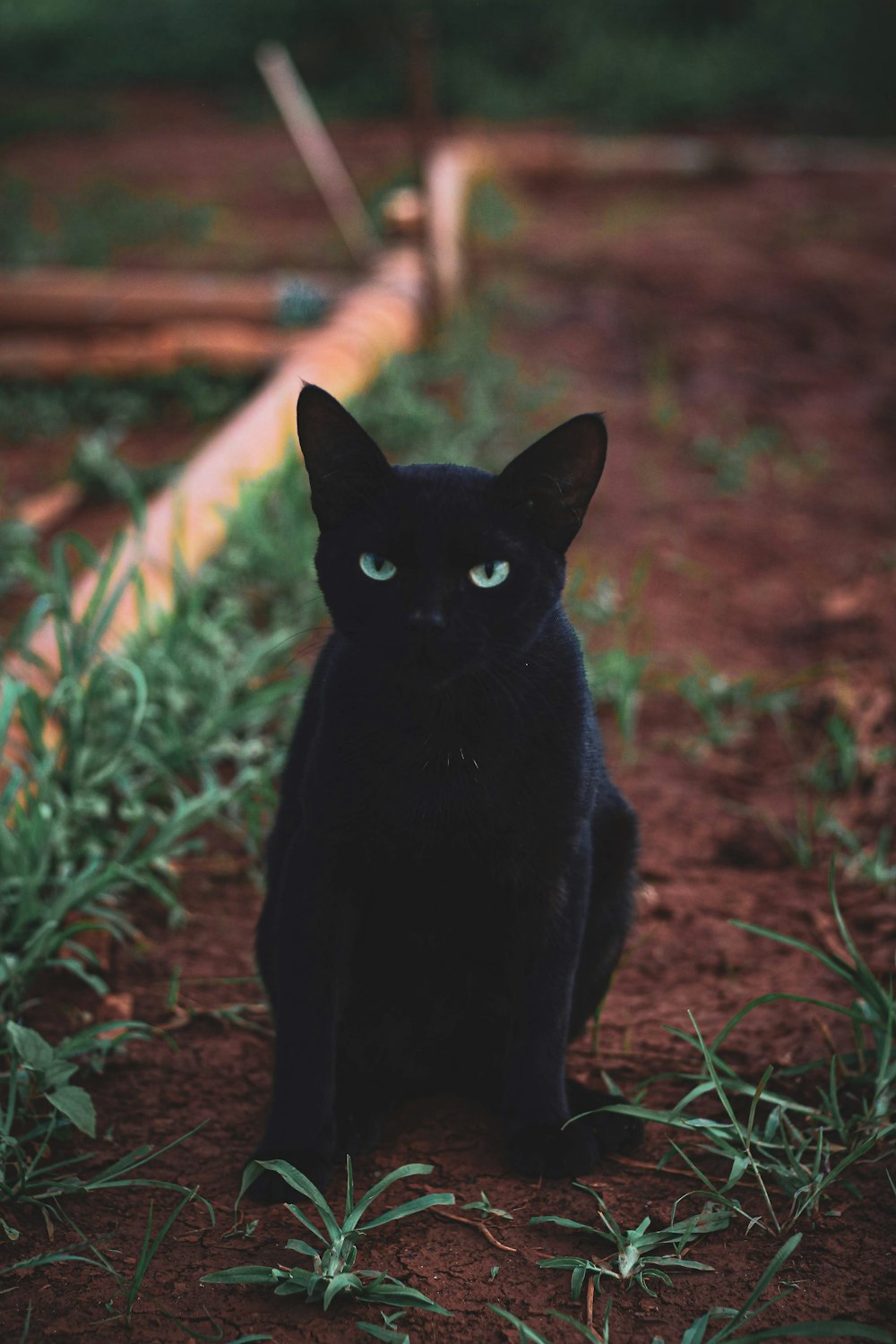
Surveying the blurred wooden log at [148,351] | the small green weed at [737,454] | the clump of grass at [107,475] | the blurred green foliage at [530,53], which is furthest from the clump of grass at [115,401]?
the blurred green foliage at [530,53]

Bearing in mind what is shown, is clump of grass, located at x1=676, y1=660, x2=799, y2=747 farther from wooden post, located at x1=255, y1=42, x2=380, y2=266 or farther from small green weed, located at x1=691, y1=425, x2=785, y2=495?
wooden post, located at x1=255, y1=42, x2=380, y2=266

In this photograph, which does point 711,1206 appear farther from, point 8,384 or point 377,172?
point 377,172

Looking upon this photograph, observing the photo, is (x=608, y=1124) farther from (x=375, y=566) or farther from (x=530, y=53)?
(x=530, y=53)

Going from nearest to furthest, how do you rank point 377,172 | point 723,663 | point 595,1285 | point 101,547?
point 595,1285, point 723,663, point 101,547, point 377,172

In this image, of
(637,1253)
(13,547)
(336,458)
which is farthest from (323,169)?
(637,1253)

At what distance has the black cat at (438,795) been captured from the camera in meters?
1.51

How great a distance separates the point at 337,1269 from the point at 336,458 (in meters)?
0.98

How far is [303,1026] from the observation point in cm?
161

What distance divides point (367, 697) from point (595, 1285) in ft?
2.53

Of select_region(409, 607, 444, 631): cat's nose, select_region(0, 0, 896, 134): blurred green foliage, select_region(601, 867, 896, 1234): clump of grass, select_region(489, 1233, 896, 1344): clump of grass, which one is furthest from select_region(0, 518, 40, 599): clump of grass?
select_region(0, 0, 896, 134): blurred green foliage

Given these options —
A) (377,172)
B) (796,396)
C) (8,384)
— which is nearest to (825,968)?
(796,396)

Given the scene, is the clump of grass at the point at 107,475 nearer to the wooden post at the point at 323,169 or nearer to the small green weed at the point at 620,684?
the small green weed at the point at 620,684

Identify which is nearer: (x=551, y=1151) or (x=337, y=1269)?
(x=337, y=1269)

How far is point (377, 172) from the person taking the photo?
343 inches
